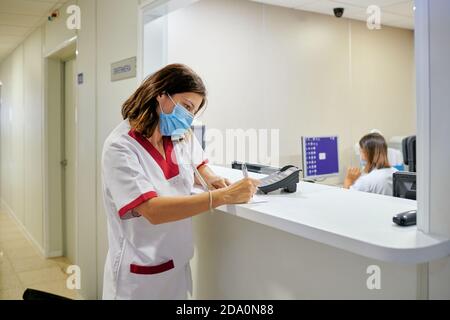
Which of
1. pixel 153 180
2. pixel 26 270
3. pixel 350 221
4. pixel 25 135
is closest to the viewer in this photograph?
pixel 350 221

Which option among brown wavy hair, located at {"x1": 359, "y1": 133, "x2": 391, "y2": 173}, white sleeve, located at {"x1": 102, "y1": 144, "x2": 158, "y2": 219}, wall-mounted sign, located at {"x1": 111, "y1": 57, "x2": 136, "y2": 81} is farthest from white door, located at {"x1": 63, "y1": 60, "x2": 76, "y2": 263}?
white sleeve, located at {"x1": 102, "y1": 144, "x2": 158, "y2": 219}

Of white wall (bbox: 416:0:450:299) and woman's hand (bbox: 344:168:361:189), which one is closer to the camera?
white wall (bbox: 416:0:450:299)

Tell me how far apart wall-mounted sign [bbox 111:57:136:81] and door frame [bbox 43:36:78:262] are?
5.32ft

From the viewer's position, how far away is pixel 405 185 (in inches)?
58.2

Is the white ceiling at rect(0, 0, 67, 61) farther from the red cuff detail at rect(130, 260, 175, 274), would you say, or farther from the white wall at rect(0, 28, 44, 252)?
the red cuff detail at rect(130, 260, 175, 274)

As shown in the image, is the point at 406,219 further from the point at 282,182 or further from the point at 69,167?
the point at 69,167

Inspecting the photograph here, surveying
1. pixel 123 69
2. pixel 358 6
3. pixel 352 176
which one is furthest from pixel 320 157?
pixel 123 69

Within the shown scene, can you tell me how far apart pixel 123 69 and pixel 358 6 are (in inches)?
92.2

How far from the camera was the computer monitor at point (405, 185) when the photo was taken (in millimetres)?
1454

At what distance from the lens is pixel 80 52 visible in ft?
9.57

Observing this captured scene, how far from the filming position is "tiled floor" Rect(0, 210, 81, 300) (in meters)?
3.25

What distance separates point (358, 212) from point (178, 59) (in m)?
2.13
